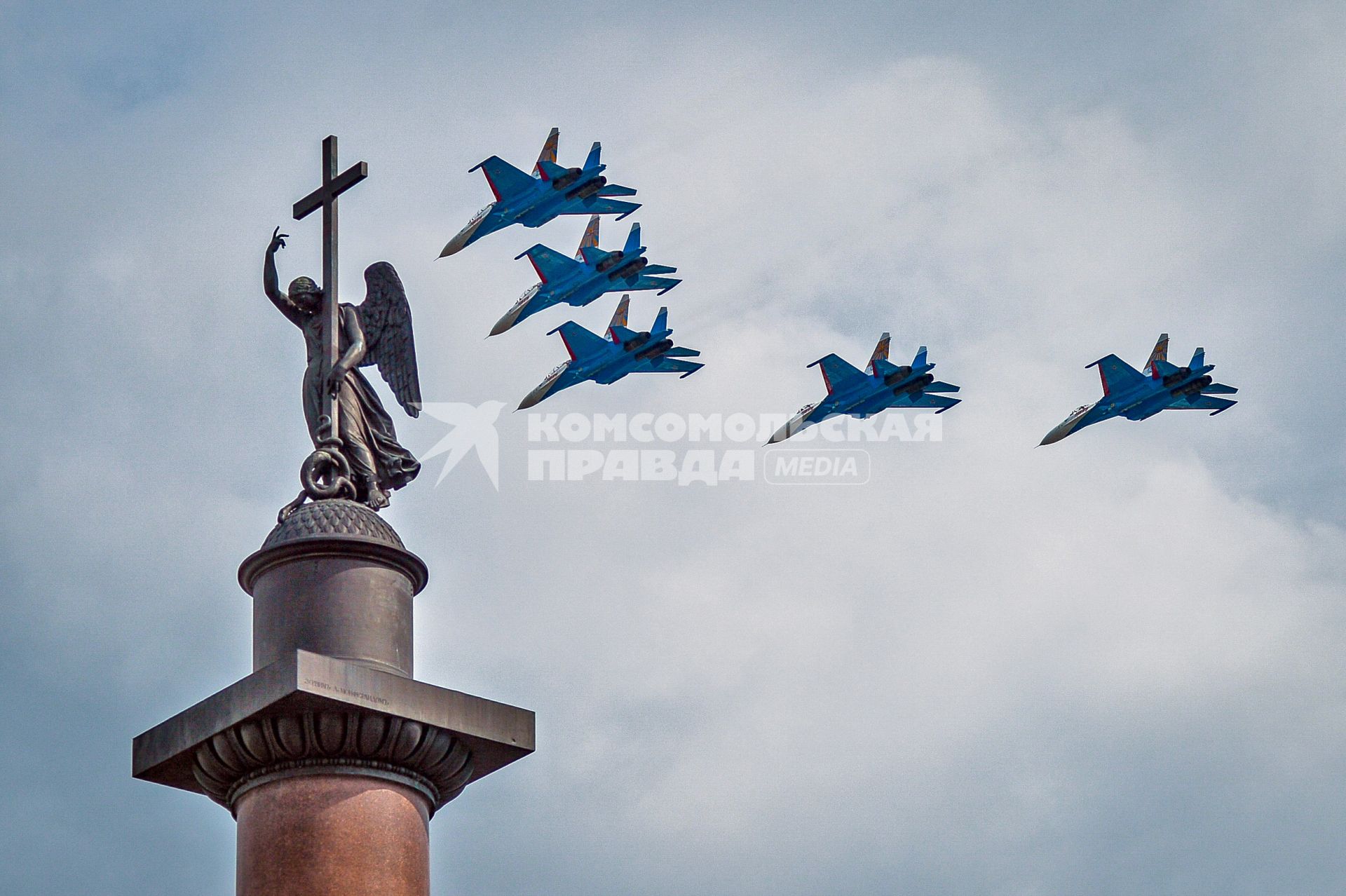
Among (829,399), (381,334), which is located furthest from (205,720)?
(829,399)

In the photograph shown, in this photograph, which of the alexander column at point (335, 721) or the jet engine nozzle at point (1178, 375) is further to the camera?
the jet engine nozzle at point (1178, 375)

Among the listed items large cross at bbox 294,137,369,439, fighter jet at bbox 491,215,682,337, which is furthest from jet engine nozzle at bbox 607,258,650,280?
large cross at bbox 294,137,369,439

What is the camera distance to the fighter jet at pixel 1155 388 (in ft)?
225

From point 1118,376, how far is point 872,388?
7234 millimetres

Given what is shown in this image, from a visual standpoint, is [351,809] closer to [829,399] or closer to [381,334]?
[381,334]

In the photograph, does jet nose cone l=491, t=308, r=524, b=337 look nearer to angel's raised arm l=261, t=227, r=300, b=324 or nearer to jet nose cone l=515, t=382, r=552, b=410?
jet nose cone l=515, t=382, r=552, b=410

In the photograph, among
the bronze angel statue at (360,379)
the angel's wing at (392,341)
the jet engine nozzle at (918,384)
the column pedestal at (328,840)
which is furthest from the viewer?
the jet engine nozzle at (918,384)

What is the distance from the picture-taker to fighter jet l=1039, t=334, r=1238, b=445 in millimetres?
68438

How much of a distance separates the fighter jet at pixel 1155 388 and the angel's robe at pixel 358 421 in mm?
52043

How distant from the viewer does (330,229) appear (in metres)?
17.5

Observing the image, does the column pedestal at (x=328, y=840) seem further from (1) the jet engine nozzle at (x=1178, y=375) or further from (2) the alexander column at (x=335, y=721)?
(1) the jet engine nozzle at (x=1178, y=375)

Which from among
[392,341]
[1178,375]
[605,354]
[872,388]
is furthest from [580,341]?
[392,341]

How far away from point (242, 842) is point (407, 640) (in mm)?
1712

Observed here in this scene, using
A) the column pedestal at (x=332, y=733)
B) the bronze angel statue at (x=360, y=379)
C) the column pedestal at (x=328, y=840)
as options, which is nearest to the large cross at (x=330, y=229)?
A: the bronze angel statue at (x=360, y=379)
